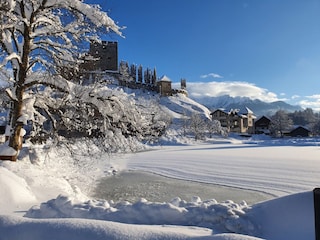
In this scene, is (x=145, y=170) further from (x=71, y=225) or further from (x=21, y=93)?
(x=71, y=225)

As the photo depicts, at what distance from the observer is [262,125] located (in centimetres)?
8500

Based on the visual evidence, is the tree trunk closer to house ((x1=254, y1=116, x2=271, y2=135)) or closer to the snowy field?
the snowy field

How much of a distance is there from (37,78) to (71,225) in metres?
6.30

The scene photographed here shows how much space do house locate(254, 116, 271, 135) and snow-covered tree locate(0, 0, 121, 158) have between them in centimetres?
8105

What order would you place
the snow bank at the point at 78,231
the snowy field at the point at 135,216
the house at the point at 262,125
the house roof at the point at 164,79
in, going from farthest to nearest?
the house roof at the point at 164,79 < the house at the point at 262,125 < the snowy field at the point at 135,216 < the snow bank at the point at 78,231

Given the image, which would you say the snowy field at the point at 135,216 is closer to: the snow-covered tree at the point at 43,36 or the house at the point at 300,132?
the snow-covered tree at the point at 43,36

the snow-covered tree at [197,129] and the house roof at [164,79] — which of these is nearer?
the snow-covered tree at [197,129]

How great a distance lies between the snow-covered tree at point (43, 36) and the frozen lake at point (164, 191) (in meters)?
3.74

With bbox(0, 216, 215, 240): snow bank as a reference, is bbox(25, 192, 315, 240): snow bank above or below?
below

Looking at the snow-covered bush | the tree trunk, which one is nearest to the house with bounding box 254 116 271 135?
the snow-covered bush

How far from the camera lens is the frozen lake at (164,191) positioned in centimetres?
898

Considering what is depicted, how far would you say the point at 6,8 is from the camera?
7062mm

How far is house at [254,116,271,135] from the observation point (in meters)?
83.4

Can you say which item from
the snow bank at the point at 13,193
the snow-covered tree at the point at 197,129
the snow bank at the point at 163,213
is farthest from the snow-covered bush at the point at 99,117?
the snow-covered tree at the point at 197,129
